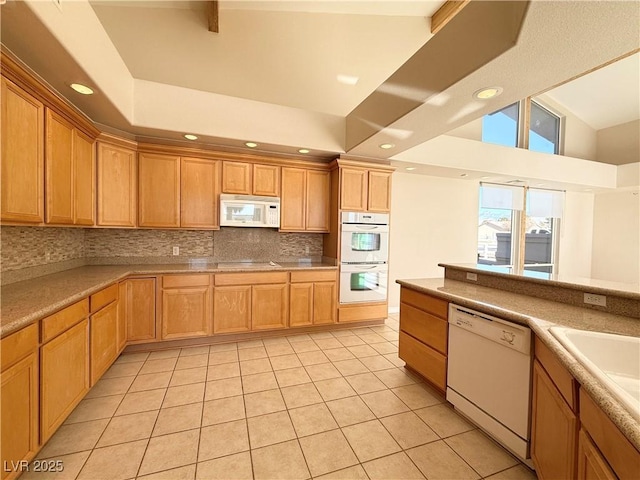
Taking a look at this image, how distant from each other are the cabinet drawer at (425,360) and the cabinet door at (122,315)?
286cm

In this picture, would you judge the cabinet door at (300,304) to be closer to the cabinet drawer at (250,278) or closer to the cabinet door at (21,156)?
the cabinet drawer at (250,278)

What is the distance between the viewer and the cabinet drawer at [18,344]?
1.25 m

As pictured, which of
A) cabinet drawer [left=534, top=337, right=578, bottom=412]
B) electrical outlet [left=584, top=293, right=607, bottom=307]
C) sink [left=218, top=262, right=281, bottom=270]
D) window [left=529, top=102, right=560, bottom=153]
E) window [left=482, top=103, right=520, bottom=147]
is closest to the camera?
cabinet drawer [left=534, top=337, right=578, bottom=412]

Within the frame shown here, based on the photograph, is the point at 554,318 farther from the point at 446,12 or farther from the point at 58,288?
the point at 58,288

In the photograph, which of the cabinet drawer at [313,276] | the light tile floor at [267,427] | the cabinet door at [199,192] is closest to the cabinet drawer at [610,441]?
the light tile floor at [267,427]

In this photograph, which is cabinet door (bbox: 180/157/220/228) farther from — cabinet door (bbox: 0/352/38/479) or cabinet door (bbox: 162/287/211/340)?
cabinet door (bbox: 0/352/38/479)

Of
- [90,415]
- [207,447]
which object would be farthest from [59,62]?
[207,447]

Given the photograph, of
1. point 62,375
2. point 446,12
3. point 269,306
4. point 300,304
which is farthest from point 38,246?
point 446,12

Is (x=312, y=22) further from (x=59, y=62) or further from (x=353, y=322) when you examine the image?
(x=353, y=322)

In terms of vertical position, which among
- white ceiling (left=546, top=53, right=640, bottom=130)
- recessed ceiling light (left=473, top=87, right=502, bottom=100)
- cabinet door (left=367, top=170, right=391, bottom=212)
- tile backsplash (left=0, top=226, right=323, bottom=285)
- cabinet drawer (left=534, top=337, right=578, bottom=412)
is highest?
white ceiling (left=546, top=53, right=640, bottom=130)

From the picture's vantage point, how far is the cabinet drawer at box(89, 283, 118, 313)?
213 cm

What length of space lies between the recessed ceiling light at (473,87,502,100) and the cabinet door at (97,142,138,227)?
139 inches

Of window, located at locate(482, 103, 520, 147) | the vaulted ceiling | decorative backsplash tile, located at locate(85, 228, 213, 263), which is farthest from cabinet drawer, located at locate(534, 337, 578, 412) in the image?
window, located at locate(482, 103, 520, 147)

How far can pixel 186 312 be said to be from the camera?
10.2 ft
